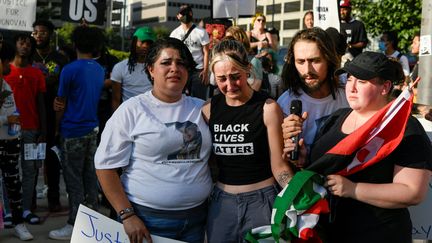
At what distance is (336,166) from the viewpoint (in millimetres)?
2527

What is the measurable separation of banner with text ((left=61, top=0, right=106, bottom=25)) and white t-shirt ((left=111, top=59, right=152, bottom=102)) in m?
3.04

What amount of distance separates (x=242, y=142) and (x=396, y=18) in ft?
45.0

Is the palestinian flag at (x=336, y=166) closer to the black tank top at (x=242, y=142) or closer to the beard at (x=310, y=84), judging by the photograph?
the black tank top at (x=242, y=142)

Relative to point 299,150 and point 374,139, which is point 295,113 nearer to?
point 299,150

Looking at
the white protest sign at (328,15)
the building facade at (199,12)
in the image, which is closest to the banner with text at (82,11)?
the white protest sign at (328,15)

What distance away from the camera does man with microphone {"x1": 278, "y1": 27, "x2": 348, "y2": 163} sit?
295 centimetres

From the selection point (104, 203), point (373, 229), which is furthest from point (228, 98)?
point (104, 203)

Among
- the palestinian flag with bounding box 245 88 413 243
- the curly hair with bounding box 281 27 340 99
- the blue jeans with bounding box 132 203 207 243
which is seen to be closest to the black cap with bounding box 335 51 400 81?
the palestinian flag with bounding box 245 88 413 243

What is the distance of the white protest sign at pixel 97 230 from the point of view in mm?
2812

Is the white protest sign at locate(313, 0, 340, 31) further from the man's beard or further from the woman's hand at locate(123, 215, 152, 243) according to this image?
the woman's hand at locate(123, 215, 152, 243)

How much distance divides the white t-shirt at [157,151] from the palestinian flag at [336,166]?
0.54m

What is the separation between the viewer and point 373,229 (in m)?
2.53

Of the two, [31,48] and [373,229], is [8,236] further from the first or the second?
[373,229]

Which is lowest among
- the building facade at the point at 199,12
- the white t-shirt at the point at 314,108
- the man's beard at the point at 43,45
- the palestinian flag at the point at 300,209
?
the palestinian flag at the point at 300,209
